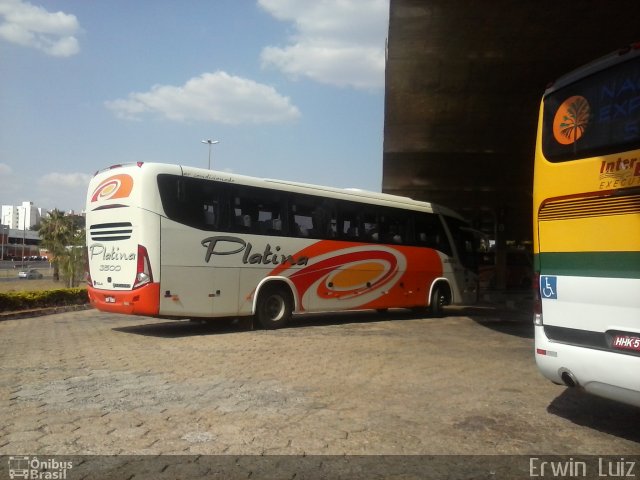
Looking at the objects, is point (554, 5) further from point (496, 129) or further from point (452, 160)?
point (452, 160)

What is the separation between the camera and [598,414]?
19.3 ft

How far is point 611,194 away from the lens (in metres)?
4.92

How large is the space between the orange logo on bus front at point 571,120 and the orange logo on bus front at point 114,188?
763cm

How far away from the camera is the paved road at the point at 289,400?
15.6 ft

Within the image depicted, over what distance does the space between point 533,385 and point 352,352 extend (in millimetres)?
3184

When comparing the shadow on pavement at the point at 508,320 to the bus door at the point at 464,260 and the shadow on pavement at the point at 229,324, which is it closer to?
the bus door at the point at 464,260

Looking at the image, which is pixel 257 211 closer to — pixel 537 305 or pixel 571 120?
pixel 537 305

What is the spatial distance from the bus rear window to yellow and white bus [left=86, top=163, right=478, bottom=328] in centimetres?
699

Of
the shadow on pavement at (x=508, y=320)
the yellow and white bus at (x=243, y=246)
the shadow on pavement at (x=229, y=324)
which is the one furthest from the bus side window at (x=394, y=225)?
the shadow on pavement at (x=508, y=320)

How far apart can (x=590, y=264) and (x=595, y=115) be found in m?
1.39

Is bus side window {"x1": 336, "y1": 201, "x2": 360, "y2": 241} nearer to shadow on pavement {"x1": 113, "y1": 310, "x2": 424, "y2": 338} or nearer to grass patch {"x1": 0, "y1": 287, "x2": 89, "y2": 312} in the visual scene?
shadow on pavement {"x1": 113, "y1": 310, "x2": 424, "y2": 338}

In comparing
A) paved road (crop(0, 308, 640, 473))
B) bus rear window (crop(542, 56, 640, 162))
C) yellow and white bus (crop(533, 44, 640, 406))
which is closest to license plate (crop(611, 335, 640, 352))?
yellow and white bus (crop(533, 44, 640, 406))

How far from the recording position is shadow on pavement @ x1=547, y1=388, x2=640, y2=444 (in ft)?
17.4

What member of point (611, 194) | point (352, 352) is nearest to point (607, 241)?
point (611, 194)
